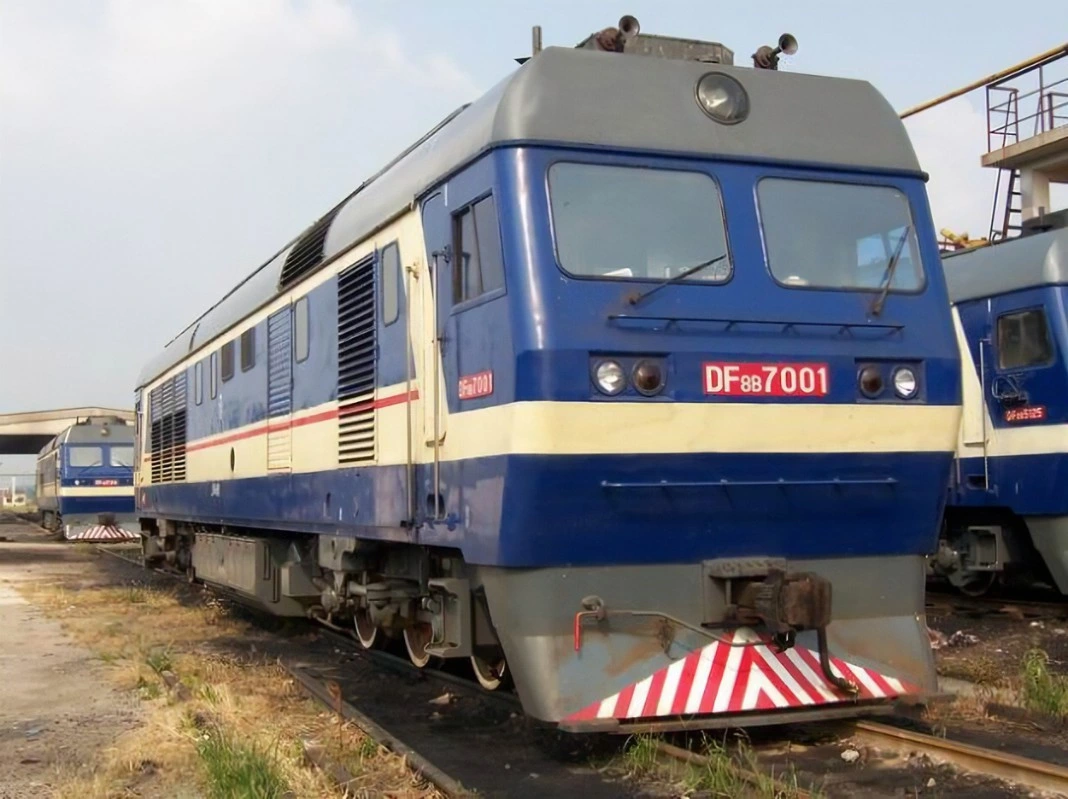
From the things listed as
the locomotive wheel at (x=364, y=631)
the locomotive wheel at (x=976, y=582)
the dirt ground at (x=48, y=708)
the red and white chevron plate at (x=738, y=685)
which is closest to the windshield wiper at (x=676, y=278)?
the red and white chevron plate at (x=738, y=685)

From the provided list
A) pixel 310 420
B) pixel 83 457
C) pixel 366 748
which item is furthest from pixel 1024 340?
pixel 83 457

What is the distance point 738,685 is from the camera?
19.6ft

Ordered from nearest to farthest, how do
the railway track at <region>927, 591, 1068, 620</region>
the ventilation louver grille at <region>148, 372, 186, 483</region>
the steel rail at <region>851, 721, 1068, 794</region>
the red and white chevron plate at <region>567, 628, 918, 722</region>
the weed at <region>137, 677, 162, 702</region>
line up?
the steel rail at <region>851, 721, 1068, 794</region> < the red and white chevron plate at <region>567, 628, 918, 722</region> < the weed at <region>137, 677, 162, 702</region> < the railway track at <region>927, 591, 1068, 620</region> < the ventilation louver grille at <region>148, 372, 186, 483</region>

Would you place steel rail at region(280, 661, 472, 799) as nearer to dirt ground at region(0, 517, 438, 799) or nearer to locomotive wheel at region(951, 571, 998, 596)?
dirt ground at region(0, 517, 438, 799)

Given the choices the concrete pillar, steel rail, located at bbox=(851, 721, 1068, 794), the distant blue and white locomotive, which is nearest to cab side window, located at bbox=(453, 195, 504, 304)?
steel rail, located at bbox=(851, 721, 1068, 794)

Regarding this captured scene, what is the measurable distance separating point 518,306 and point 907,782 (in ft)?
9.09

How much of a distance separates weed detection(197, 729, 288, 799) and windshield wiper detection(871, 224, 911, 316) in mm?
3662

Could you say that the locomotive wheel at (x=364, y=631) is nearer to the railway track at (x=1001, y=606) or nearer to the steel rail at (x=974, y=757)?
the steel rail at (x=974, y=757)

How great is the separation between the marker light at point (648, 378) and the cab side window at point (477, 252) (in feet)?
2.50

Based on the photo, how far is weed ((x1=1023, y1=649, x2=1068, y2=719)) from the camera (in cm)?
696

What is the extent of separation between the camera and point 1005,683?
7898mm

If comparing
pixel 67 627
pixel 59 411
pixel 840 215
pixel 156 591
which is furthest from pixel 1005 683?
pixel 59 411

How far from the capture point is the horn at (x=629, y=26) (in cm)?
648

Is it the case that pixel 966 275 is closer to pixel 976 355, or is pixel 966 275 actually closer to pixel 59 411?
pixel 976 355
